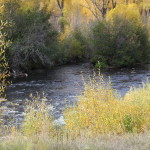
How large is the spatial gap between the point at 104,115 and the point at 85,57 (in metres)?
36.5

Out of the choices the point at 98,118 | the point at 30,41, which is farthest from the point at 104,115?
the point at 30,41

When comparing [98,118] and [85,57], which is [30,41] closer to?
A: [85,57]

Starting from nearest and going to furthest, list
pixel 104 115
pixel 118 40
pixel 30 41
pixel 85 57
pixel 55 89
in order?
pixel 104 115
pixel 55 89
pixel 30 41
pixel 118 40
pixel 85 57

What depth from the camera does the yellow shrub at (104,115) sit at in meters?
10.4

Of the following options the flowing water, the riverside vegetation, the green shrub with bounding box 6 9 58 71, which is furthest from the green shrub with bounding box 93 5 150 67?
the flowing water

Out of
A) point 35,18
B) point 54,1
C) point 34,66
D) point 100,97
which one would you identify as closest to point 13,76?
point 34,66

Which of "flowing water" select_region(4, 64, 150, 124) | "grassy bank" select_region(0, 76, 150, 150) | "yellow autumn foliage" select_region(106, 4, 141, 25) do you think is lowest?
"flowing water" select_region(4, 64, 150, 124)

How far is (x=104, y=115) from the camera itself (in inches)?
421

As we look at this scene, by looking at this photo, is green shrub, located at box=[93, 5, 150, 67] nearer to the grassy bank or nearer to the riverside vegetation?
the riverside vegetation

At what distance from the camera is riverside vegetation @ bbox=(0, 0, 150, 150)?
1043 centimetres

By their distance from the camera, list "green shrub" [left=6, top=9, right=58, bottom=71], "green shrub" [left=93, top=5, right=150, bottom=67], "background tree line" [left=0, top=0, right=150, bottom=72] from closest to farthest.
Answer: "green shrub" [left=6, top=9, right=58, bottom=71], "background tree line" [left=0, top=0, right=150, bottom=72], "green shrub" [left=93, top=5, right=150, bottom=67]

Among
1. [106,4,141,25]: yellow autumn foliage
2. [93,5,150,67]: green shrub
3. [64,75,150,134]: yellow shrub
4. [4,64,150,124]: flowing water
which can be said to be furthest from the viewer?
[106,4,141,25]: yellow autumn foliage

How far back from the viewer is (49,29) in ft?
118

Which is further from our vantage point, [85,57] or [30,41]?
[85,57]
